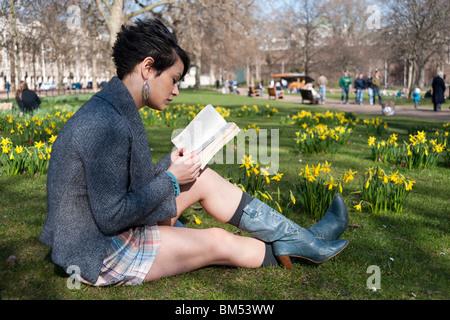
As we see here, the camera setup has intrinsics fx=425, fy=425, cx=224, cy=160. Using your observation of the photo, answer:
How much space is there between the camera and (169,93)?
2.07m

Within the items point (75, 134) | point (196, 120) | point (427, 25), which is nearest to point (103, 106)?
point (75, 134)

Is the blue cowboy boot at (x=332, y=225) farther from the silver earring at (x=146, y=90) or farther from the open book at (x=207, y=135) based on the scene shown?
the silver earring at (x=146, y=90)

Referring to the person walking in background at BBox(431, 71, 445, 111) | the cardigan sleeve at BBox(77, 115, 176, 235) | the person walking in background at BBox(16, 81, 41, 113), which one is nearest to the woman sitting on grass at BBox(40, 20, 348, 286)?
the cardigan sleeve at BBox(77, 115, 176, 235)

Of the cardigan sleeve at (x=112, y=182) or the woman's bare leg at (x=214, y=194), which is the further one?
the woman's bare leg at (x=214, y=194)

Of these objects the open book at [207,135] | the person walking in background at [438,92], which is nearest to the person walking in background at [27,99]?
the open book at [207,135]

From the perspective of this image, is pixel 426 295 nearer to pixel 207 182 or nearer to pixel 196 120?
pixel 207 182

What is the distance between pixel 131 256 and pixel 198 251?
33cm

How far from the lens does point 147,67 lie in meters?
1.97

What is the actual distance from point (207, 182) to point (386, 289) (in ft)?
3.51

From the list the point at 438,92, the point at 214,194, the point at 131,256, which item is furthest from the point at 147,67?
the point at 438,92

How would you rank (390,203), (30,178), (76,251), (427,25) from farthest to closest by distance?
(427,25) → (30,178) → (390,203) → (76,251)

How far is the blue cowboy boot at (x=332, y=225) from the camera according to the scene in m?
2.38

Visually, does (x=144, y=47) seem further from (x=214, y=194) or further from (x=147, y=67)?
(x=214, y=194)
